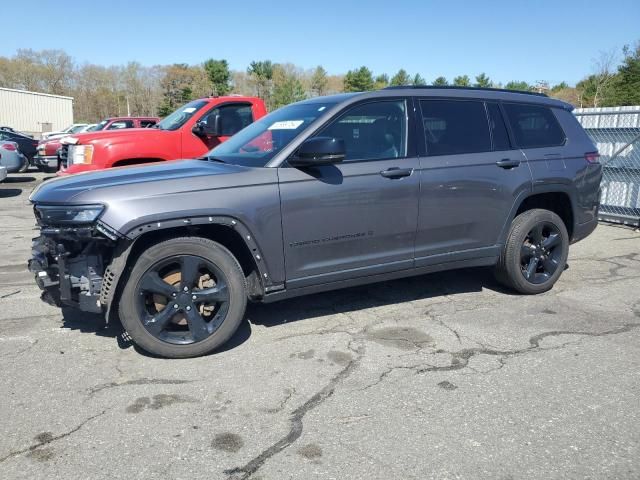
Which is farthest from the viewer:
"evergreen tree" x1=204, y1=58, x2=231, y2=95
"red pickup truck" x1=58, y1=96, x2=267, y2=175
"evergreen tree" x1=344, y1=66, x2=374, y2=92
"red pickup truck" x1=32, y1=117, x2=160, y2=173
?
"evergreen tree" x1=344, y1=66, x2=374, y2=92

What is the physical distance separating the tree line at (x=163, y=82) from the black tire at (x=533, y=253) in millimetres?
42831

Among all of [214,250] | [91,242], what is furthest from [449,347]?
[91,242]

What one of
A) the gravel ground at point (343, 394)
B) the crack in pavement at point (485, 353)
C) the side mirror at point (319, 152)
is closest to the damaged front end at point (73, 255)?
the gravel ground at point (343, 394)

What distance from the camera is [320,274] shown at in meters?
4.11

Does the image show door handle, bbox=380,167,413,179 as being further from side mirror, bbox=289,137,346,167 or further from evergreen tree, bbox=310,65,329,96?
evergreen tree, bbox=310,65,329,96

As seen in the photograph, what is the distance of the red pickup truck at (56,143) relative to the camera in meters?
16.5

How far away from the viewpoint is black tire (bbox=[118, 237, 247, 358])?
3.61 m

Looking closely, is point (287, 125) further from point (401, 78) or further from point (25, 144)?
point (401, 78)

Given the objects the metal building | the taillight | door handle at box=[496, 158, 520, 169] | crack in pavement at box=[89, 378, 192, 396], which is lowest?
crack in pavement at box=[89, 378, 192, 396]

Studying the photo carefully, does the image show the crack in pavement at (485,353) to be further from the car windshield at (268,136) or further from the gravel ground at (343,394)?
the car windshield at (268,136)

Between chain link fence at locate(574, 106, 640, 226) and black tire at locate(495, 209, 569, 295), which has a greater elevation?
chain link fence at locate(574, 106, 640, 226)

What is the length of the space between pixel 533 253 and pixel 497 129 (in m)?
1.25

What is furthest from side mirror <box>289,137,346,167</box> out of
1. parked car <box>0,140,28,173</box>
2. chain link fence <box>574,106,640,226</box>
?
parked car <box>0,140,28,173</box>

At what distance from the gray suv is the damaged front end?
0.01 m
